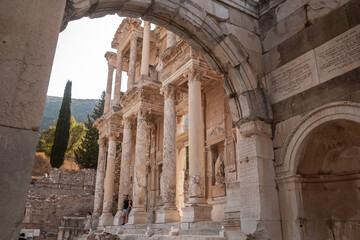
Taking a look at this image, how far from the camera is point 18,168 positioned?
231cm

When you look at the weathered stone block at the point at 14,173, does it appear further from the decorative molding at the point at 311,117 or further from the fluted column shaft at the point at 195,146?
the fluted column shaft at the point at 195,146

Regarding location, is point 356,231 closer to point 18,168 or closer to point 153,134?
point 18,168

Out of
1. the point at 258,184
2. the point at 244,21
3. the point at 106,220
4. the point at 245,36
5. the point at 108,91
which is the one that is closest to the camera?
the point at 258,184

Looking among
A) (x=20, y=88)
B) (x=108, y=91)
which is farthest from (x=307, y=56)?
(x=108, y=91)

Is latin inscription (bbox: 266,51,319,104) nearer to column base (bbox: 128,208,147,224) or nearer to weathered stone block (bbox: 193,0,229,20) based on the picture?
weathered stone block (bbox: 193,0,229,20)

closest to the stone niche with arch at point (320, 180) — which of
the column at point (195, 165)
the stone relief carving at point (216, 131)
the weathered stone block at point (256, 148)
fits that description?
the weathered stone block at point (256, 148)

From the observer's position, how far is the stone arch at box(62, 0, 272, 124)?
596cm

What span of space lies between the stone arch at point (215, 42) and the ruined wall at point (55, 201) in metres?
19.9

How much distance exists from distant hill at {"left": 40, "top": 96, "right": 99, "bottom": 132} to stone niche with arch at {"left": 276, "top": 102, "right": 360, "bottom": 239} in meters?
110

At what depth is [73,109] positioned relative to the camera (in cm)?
13375

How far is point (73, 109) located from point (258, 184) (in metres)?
A: 137

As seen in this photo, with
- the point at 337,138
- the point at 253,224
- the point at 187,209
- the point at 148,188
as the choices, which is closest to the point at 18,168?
the point at 253,224

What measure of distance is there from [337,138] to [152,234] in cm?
833

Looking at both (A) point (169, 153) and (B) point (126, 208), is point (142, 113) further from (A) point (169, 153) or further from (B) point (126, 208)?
(B) point (126, 208)
